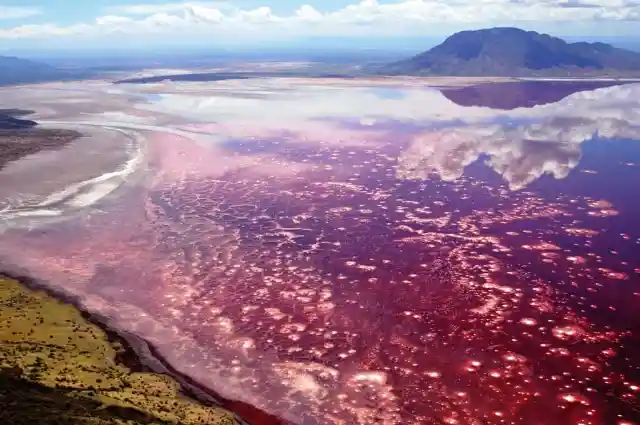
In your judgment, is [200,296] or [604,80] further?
[604,80]

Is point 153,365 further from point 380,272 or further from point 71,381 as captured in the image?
point 380,272

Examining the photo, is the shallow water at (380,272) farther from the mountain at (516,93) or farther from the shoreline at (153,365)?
the mountain at (516,93)

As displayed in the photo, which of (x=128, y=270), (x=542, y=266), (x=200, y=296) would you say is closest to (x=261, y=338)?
(x=200, y=296)

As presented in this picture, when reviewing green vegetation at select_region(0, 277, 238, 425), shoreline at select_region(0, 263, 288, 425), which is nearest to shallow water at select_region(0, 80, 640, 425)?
shoreline at select_region(0, 263, 288, 425)

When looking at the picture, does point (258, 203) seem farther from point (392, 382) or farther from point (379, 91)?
point (379, 91)

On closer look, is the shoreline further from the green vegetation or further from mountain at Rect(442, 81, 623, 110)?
mountain at Rect(442, 81, 623, 110)

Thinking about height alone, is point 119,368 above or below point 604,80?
below
